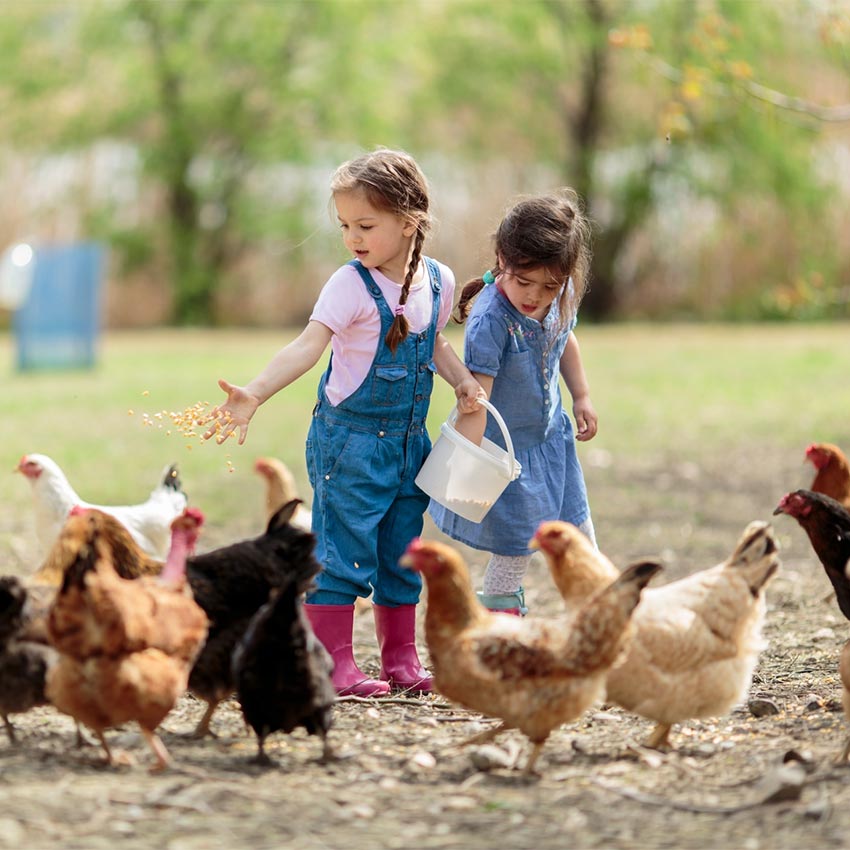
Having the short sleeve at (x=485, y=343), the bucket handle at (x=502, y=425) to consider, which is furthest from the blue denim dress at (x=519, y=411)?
the bucket handle at (x=502, y=425)

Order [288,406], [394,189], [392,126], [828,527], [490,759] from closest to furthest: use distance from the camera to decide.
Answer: [490,759] < [828,527] < [394,189] < [288,406] < [392,126]

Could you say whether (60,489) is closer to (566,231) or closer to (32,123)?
(566,231)

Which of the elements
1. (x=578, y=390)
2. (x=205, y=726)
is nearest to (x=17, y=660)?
(x=205, y=726)

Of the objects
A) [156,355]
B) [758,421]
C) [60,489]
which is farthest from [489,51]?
[60,489]

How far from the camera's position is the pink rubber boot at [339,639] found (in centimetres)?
457

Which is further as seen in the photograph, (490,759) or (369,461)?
(369,461)

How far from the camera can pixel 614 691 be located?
3.79 m

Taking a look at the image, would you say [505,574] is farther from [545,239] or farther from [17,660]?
[17,660]

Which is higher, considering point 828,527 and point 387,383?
point 387,383

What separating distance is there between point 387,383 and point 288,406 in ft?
27.8

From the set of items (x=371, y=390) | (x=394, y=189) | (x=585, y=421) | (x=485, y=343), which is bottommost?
(x=585, y=421)

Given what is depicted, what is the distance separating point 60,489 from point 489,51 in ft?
63.5

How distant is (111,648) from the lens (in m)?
3.42

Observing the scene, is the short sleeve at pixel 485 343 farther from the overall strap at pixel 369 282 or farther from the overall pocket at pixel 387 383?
the overall strap at pixel 369 282
